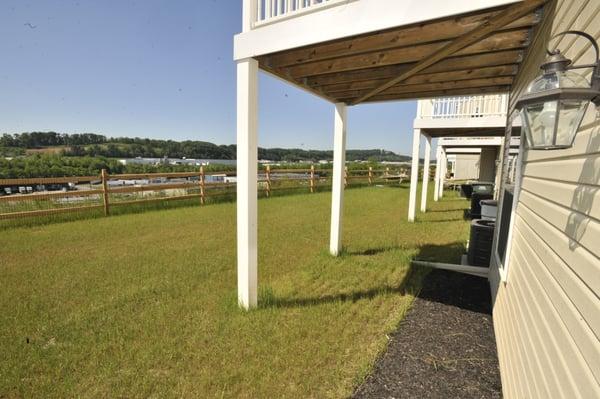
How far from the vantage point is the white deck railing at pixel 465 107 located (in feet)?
24.4

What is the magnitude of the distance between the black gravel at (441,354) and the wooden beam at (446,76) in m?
2.75

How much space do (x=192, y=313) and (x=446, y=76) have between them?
13.5ft

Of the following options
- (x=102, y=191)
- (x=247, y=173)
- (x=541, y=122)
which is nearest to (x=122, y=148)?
(x=102, y=191)

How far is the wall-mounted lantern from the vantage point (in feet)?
3.51

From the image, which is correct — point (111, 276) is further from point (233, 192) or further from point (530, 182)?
point (233, 192)

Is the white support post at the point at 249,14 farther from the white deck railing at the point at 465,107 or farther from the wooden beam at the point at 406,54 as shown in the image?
the white deck railing at the point at 465,107

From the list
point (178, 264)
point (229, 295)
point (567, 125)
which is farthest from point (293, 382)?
point (178, 264)

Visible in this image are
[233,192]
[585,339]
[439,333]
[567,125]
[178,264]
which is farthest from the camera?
[233,192]

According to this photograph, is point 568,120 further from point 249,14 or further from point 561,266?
point 249,14

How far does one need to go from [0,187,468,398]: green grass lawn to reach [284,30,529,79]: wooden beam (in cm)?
271

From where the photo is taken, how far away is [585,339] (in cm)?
102

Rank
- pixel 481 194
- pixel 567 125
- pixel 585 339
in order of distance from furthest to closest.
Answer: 1. pixel 481 194
2. pixel 567 125
3. pixel 585 339

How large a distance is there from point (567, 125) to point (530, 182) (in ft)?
4.26

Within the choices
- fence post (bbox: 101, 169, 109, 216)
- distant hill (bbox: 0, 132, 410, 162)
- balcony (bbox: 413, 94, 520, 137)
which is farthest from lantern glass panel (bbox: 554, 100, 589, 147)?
distant hill (bbox: 0, 132, 410, 162)
